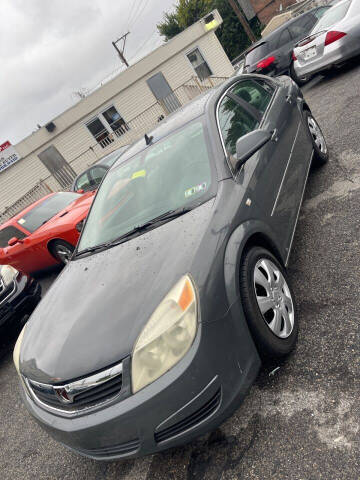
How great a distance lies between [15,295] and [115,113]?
15.4 metres

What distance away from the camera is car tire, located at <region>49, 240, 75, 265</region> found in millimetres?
5844

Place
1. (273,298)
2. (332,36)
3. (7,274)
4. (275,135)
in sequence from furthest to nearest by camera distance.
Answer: (332,36) < (7,274) < (275,135) < (273,298)

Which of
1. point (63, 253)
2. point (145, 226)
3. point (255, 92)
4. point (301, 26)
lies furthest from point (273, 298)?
point (301, 26)

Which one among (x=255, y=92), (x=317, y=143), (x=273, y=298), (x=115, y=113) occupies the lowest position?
(x=317, y=143)

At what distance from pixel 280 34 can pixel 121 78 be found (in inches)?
398

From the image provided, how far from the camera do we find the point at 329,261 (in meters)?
2.91

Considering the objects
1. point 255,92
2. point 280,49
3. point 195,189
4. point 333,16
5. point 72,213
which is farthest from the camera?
point 280,49

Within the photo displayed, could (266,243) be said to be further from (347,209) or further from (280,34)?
(280,34)

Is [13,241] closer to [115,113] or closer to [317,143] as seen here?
[317,143]

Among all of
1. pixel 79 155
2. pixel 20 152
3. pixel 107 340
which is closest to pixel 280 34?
pixel 107 340

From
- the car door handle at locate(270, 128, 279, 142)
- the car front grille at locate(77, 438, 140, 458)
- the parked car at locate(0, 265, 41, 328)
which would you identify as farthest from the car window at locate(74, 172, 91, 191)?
the car front grille at locate(77, 438, 140, 458)

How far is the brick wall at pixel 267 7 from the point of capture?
3569cm

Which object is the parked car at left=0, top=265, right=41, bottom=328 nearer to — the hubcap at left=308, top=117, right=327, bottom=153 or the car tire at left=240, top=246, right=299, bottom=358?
the car tire at left=240, top=246, right=299, bottom=358

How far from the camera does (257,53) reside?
9758 millimetres
